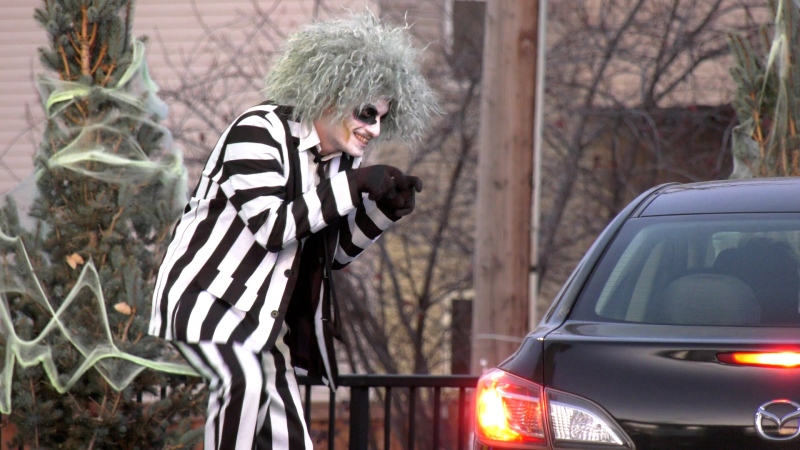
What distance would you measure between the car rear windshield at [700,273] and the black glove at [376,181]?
2.24 feet

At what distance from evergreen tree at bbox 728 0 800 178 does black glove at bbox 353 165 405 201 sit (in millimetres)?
2979

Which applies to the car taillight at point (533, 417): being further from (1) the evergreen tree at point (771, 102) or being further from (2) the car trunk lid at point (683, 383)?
(1) the evergreen tree at point (771, 102)

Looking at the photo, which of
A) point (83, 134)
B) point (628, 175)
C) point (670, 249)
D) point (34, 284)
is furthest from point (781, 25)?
point (628, 175)

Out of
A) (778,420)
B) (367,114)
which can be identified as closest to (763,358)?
(778,420)

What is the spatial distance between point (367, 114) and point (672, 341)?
1343mm

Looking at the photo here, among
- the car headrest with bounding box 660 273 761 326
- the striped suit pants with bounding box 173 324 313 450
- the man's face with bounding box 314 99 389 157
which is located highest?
the man's face with bounding box 314 99 389 157

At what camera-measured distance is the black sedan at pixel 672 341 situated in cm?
257

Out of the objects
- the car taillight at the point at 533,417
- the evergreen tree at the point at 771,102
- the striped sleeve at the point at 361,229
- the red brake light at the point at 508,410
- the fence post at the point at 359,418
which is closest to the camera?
the car taillight at the point at 533,417

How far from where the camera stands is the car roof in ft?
10.8

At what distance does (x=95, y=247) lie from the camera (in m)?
4.62

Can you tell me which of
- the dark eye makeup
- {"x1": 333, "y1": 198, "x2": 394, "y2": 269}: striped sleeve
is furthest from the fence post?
the dark eye makeup

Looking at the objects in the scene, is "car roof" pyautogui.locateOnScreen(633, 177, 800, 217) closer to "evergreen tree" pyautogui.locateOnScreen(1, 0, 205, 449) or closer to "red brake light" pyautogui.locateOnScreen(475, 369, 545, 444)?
"red brake light" pyautogui.locateOnScreen(475, 369, 545, 444)

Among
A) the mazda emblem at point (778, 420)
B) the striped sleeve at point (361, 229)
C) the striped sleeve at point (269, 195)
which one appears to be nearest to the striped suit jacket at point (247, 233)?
the striped sleeve at point (269, 195)

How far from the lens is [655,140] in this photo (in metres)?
10.1
